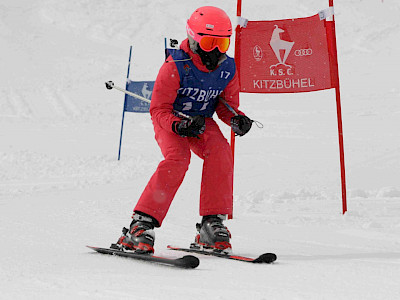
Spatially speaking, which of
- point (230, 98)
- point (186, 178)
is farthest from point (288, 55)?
point (186, 178)

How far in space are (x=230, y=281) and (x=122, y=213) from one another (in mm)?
3016

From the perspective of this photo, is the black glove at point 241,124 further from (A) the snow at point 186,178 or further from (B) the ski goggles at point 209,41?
(A) the snow at point 186,178

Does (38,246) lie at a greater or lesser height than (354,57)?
lesser

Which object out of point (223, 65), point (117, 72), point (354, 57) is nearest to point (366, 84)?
point (354, 57)

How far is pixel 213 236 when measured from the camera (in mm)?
3332

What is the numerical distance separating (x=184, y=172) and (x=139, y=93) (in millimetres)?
7104

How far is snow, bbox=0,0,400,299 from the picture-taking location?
2.48m

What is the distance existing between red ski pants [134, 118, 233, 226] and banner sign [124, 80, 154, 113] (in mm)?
6720

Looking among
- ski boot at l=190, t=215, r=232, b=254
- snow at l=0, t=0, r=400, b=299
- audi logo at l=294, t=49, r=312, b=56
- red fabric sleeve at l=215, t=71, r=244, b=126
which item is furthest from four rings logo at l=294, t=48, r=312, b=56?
ski boot at l=190, t=215, r=232, b=254

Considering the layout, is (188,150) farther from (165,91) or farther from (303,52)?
(303,52)

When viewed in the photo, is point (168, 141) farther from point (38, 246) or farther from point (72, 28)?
point (72, 28)

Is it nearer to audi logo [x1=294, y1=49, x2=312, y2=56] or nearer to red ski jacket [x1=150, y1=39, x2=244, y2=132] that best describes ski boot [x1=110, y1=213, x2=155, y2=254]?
red ski jacket [x1=150, y1=39, x2=244, y2=132]

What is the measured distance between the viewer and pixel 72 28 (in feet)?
79.8

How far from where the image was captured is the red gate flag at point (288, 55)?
5.37m
